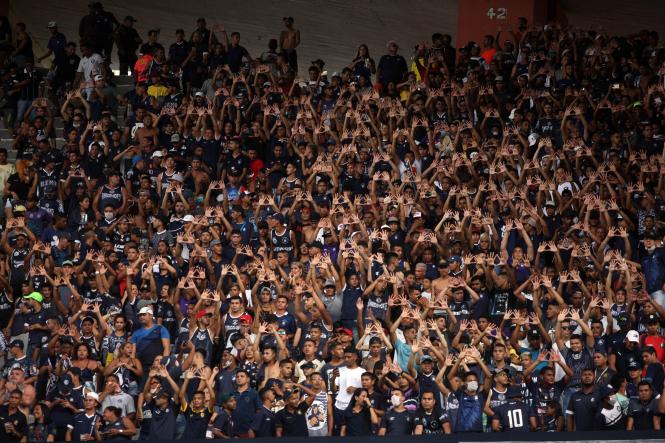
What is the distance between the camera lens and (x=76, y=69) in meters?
22.2

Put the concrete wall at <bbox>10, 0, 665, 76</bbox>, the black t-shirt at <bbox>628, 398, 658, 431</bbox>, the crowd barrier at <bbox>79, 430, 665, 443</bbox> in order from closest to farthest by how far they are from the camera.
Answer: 1. the crowd barrier at <bbox>79, 430, 665, 443</bbox>
2. the black t-shirt at <bbox>628, 398, 658, 431</bbox>
3. the concrete wall at <bbox>10, 0, 665, 76</bbox>

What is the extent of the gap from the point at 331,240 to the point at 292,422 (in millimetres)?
3837

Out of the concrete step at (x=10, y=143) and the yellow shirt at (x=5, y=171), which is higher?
the concrete step at (x=10, y=143)

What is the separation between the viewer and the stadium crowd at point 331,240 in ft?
45.6

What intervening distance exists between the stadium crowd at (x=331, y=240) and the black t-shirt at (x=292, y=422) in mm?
33

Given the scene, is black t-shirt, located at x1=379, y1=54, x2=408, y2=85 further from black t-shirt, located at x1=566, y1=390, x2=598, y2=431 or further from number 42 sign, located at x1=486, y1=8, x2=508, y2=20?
black t-shirt, located at x1=566, y1=390, x2=598, y2=431

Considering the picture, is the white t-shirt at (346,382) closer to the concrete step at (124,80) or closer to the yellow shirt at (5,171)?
the yellow shirt at (5,171)

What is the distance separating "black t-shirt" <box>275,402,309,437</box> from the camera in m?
13.5

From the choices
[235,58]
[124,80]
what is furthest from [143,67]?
[235,58]

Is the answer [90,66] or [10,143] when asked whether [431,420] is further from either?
[90,66]

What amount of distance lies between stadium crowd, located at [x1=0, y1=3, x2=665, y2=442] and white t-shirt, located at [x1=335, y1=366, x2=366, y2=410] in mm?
25

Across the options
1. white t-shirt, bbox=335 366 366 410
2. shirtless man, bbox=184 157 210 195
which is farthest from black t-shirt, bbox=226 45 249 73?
white t-shirt, bbox=335 366 366 410

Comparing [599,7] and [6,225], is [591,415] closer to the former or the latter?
[6,225]

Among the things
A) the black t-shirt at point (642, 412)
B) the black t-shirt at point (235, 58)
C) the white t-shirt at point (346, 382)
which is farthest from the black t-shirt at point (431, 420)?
the black t-shirt at point (235, 58)
